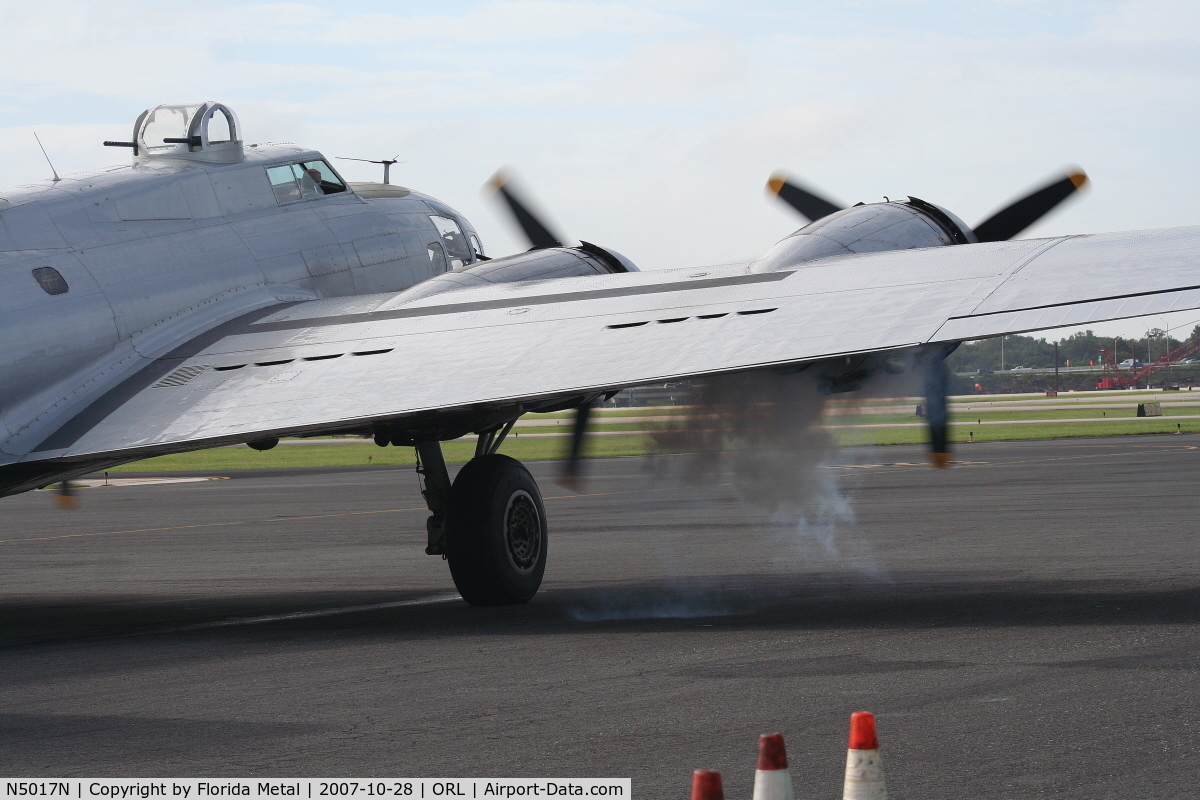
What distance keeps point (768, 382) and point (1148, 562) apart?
20.2 ft

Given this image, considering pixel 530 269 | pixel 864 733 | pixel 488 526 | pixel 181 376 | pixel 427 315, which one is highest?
pixel 530 269

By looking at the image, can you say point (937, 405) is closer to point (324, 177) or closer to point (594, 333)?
point (594, 333)

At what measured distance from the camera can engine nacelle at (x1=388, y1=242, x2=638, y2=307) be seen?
1595 centimetres

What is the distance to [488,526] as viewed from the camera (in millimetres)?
15406

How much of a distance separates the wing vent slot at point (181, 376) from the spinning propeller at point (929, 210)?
7.24 m

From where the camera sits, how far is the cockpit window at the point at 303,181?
727 inches

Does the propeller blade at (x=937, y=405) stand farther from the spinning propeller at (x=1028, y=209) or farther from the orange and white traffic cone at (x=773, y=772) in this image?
the orange and white traffic cone at (x=773, y=772)

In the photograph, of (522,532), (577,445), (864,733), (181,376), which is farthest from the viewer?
(577,445)

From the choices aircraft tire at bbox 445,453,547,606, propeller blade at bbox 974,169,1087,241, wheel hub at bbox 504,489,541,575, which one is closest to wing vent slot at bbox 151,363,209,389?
aircraft tire at bbox 445,453,547,606

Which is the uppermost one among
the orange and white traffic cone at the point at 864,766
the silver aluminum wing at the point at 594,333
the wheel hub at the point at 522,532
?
the silver aluminum wing at the point at 594,333

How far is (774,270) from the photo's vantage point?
47.8ft
